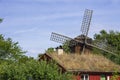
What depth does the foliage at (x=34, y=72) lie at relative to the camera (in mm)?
36156

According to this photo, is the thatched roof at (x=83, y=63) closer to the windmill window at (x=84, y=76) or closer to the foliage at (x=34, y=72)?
the windmill window at (x=84, y=76)

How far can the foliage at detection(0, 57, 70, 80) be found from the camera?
3616cm

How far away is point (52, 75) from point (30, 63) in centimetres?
299

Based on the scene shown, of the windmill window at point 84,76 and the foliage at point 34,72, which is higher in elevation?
the windmill window at point 84,76

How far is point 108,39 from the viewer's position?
10312cm

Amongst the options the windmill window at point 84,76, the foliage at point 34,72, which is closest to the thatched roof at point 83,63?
the windmill window at point 84,76

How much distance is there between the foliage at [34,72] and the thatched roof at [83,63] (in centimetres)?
1354

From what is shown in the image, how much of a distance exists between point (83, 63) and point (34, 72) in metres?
18.7

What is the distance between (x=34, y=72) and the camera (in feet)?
122

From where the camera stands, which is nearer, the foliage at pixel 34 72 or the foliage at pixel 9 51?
the foliage at pixel 34 72

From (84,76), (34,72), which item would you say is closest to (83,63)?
(84,76)

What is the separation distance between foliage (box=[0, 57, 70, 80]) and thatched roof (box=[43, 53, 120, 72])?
1354 centimetres

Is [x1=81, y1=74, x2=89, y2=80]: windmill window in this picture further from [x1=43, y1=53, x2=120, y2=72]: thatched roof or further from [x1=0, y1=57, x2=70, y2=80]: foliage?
[x1=0, y1=57, x2=70, y2=80]: foliage

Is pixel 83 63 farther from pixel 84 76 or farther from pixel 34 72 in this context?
pixel 34 72
